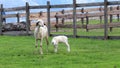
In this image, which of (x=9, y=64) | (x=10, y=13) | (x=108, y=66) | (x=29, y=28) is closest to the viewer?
(x=108, y=66)

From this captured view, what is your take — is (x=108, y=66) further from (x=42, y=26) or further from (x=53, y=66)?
(x=42, y=26)

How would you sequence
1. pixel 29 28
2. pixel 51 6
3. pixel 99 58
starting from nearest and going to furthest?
1. pixel 99 58
2. pixel 51 6
3. pixel 29 28

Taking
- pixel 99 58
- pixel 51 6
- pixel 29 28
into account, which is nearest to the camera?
pixel 99 58

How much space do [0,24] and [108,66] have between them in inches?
703

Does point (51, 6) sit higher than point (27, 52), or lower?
higher

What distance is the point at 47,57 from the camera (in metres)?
12.9

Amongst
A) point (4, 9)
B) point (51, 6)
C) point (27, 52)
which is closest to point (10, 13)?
point (4, 9)

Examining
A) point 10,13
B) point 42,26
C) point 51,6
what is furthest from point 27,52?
point 10,13

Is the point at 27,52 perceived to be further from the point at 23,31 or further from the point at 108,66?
the point at 23,31

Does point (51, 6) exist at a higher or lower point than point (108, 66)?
higher

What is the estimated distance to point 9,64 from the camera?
1143 cm

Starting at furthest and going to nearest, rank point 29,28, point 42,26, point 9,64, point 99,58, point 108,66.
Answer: point 29,28 → point 42,26 → point 99,58 → point 9,64 → point 108,66

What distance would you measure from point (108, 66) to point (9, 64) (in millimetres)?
2822

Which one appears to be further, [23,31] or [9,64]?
[23,31]
